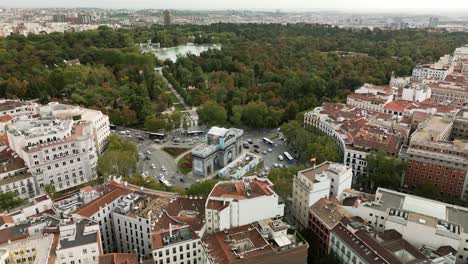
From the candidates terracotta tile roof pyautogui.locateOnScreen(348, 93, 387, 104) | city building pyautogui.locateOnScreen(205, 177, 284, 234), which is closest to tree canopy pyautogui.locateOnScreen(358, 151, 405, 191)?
city building pyautogui.locateOnScreen(205, 177, 284, 234)

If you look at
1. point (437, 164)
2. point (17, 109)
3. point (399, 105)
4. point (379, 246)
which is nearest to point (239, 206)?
point (379, 246)

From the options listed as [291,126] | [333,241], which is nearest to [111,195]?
[333,241]

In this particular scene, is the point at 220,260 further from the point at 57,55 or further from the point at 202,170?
the point at 57,55

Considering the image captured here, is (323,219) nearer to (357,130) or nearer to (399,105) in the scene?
(357,130)

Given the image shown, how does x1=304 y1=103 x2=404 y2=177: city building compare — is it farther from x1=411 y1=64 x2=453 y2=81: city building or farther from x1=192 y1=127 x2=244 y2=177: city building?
x1=411 y1=64 x2=453 y2=81: city building

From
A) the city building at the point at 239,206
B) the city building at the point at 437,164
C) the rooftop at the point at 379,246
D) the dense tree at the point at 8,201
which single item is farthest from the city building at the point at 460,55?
the dense tree at the point at 8,201

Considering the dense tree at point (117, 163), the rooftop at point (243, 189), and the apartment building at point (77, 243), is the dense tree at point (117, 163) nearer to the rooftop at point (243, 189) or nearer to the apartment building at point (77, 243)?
the apartment building at point (77, 243)
